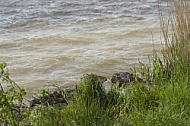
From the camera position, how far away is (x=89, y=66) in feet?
28.5

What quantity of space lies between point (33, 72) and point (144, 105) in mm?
3836

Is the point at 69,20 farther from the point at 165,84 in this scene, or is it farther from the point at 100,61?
the point at 165,84

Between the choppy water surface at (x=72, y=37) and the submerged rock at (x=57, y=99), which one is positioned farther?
the choppy water surface at (x=72, y=37)

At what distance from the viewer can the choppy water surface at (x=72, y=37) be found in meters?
8.55

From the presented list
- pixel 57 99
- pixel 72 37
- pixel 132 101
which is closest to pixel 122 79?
pixel 57 99

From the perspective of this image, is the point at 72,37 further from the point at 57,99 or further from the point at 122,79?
the point at 57,99

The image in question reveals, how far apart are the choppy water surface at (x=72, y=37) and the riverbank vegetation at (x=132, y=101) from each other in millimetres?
2234

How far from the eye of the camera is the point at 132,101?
5.12 meters

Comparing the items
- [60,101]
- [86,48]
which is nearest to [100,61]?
[86,48]

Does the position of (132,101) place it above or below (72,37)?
above

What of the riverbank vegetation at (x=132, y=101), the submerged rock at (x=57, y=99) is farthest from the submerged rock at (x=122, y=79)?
the submerged rock at (x=57, y=99)

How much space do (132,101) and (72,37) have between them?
19.8ft

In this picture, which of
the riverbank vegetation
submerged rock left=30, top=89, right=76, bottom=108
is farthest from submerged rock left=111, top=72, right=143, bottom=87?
submerged rock left=30, top=89, right=76, bottom=108

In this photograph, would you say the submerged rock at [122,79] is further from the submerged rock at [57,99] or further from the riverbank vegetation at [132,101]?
the submerged rock at [57,99]
